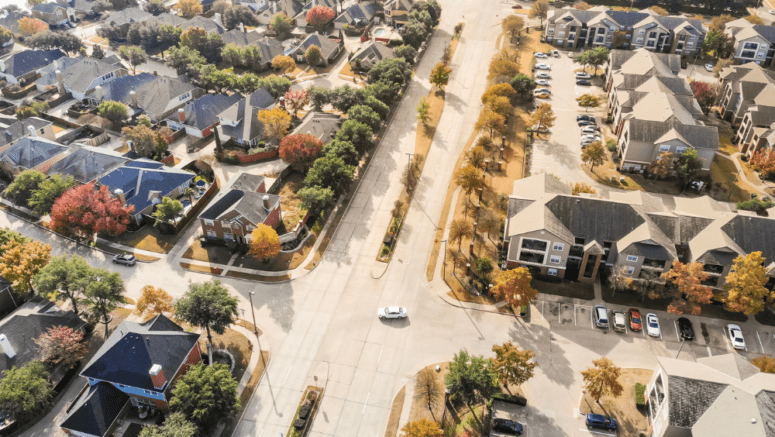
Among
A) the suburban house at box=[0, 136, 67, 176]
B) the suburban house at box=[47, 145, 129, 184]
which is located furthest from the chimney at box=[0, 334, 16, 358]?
the suburban house at box=[0, 136, 67, 176]

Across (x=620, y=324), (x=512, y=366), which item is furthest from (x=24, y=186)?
(x=620, y=324)

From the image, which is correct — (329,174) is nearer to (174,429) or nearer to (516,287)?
(516,287)

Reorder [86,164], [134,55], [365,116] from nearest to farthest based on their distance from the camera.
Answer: [86,164]
[365,116]
[134,55]

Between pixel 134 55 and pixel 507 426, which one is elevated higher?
pixel 134 55

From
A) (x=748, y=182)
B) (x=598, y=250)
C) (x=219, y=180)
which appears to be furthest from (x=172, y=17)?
(x=748, y=182)

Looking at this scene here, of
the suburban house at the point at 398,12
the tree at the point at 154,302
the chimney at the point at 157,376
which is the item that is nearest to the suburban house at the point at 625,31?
the suburban house at the point at 398,12

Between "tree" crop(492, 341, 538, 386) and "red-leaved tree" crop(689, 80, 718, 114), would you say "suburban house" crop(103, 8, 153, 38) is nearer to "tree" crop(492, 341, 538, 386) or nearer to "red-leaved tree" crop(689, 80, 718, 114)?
"tree" crop(492, 341, 538, 386)

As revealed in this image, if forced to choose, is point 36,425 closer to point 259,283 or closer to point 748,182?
point 259,283

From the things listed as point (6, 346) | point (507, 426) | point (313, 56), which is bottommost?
point (507, 426)
